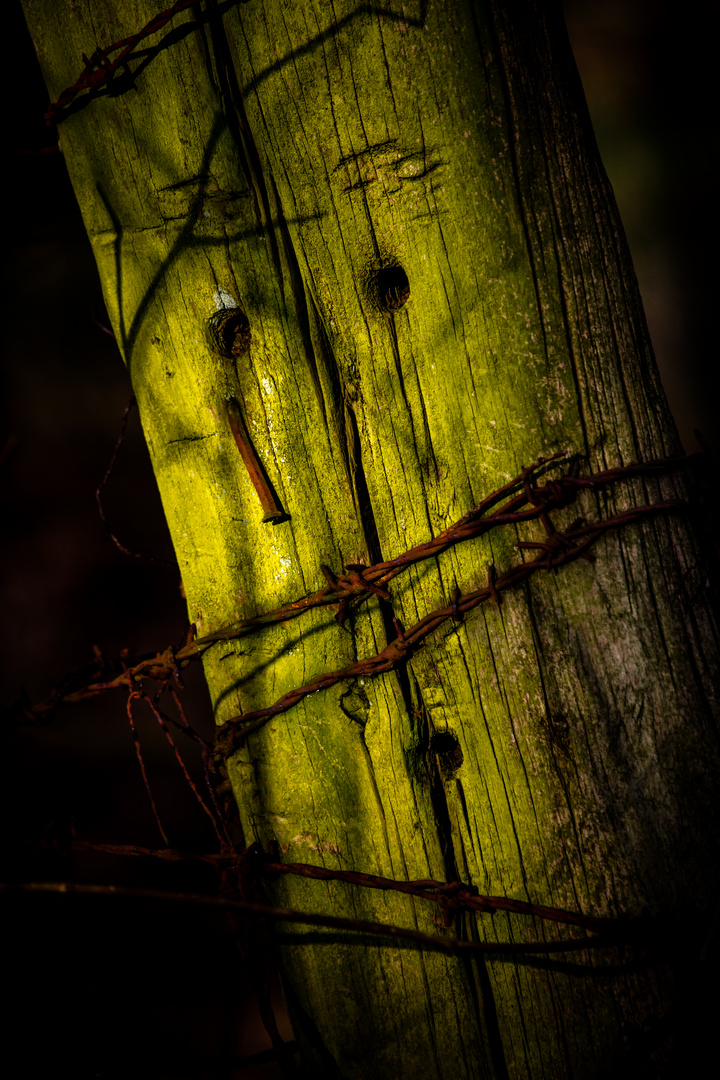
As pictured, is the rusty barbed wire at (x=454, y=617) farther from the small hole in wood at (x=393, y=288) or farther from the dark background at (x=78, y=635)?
the dark background at (x=78, y=635)

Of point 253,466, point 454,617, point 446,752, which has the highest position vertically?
point 253,466

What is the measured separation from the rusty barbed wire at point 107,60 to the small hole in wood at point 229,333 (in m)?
0.52

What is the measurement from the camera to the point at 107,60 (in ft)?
3.92

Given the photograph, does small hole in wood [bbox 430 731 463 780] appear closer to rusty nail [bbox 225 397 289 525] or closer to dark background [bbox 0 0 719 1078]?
rusty nail [bbox 225 397 289 525]

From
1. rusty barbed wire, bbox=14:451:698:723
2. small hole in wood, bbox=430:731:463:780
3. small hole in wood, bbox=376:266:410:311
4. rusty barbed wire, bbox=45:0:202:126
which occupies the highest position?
rusty barbed wire, bbox=45:0:202:126

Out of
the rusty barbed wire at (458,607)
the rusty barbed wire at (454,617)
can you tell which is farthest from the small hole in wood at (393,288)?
the rusty barbed wire at (458,607)

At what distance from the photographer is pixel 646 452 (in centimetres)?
112

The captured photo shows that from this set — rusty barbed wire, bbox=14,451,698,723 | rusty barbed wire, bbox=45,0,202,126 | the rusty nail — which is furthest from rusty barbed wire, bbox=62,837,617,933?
rusty barbed wire, bbox=45,0,202,126

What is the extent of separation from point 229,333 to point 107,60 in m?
0.59

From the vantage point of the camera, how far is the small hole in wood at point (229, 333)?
1235 millimetres

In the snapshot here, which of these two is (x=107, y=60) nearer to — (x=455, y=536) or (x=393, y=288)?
(x=393, y=288)

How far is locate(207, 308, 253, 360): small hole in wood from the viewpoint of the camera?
124 centimetres

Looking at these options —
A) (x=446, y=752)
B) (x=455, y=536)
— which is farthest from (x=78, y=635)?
(x=455, y=536)

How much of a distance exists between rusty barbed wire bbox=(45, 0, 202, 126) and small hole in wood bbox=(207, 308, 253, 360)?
517 mm
